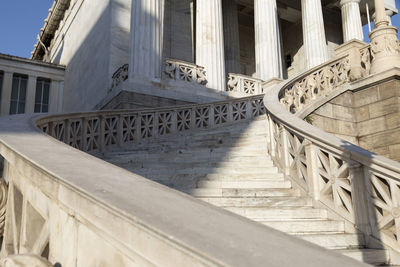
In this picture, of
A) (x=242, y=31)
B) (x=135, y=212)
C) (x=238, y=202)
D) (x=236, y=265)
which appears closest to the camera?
(x=236, y=265)

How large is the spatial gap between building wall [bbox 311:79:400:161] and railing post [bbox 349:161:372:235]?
12.7 ft

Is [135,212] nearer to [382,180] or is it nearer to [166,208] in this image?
[166,208]

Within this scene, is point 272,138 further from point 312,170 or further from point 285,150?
point 312,170

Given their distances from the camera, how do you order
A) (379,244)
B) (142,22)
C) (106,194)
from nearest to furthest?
1. (106,194)
2. (379,244)
3. (142,22)

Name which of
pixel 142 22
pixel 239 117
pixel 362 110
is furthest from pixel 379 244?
pixel 142 22

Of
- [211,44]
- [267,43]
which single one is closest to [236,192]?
[211,44]

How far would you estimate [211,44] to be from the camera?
1582 cm

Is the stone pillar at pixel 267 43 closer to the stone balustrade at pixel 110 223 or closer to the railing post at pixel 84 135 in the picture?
the railing post at pixel 84 135

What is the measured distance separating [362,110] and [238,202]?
16.9 feet

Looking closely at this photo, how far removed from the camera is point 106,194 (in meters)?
1.88

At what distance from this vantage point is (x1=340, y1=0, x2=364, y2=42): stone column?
2167cm

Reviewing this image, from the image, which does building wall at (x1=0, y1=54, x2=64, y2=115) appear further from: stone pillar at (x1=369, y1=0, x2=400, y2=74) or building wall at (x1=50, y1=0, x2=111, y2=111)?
stone pillar at (x1=369, y1=0, x2=400, y2=74)

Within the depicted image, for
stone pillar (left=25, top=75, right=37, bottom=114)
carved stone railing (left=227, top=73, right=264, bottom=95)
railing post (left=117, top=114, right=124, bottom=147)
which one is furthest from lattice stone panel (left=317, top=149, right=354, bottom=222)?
stone pillar (left=25, top=75, right=37, bottom=114)

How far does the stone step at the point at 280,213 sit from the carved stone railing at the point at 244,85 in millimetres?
11739
